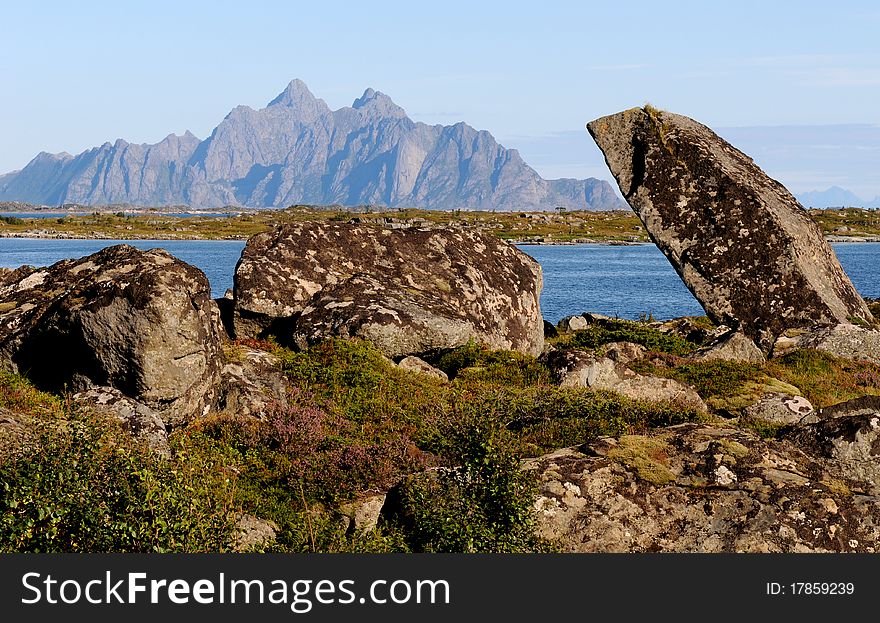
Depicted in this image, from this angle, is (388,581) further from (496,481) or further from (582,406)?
(582,406)

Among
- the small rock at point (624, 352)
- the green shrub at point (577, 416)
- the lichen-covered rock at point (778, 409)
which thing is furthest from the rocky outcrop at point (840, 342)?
the green shrub at point (577, 416)

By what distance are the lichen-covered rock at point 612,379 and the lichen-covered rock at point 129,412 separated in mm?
8548

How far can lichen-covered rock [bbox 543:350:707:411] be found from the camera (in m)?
19.1

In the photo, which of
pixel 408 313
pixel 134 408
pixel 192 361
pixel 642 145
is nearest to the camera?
pixel 134 408

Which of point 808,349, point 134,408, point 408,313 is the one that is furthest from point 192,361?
point 808,349

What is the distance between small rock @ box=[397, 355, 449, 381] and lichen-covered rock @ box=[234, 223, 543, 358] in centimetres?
83

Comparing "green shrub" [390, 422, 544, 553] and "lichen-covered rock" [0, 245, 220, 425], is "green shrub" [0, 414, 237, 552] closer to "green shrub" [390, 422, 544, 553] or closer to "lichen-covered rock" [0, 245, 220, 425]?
"green shrub" [390, 422, 544, 553]

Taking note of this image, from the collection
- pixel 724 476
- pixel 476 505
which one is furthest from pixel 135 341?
pixel 724 476

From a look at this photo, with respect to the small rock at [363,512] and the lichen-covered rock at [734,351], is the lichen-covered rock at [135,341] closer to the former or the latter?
the small rock at [363,512]

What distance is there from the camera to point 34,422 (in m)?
12.4

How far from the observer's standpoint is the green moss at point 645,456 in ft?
39.2

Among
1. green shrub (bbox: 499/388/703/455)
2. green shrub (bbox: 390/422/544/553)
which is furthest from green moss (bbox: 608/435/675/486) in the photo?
green shrub (bbox: 390/422/544/553)

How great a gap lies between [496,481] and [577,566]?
1672 mm

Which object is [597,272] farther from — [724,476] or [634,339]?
[724,476]
